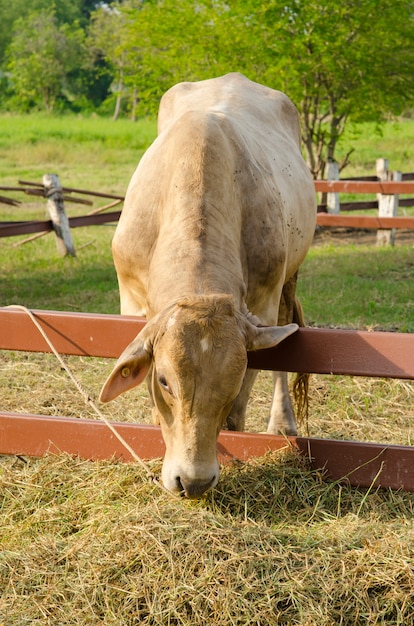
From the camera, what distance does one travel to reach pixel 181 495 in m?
3.56

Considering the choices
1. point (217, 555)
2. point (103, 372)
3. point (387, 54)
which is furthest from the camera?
point (387, 54)

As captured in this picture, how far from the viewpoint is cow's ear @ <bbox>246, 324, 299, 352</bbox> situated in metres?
3.65

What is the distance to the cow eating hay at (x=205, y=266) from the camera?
3.45 metres

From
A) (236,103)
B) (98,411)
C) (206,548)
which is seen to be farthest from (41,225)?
(206,548)

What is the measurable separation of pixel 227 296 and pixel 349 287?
22.9 feet

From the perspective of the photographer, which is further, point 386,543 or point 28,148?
point 28,148

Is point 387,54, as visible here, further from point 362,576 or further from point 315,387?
point 362,576

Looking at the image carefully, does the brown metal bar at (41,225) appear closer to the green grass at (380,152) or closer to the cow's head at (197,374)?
the cow's head at (197,374)

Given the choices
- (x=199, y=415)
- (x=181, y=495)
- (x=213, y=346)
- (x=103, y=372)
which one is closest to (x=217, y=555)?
(x=181, y=495)

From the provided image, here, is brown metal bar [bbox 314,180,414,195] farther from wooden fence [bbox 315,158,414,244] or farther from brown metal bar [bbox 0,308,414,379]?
brown metal bar [bbox 0,308,414,379]

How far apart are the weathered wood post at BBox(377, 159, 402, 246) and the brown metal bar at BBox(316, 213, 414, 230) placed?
2.63ft

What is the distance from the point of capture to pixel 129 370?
3.69 m

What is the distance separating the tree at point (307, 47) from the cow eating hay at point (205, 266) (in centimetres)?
961

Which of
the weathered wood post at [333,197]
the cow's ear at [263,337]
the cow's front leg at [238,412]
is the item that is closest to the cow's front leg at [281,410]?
the cow's front leg at [238,412]
